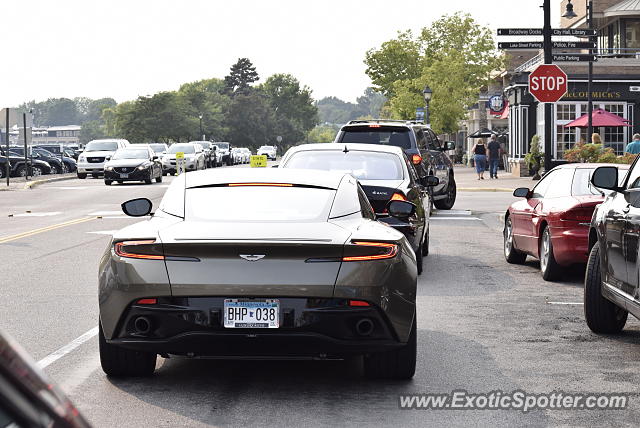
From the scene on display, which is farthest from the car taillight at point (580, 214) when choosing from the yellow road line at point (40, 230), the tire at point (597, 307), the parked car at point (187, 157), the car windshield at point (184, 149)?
the car windshield at point (184, 149)

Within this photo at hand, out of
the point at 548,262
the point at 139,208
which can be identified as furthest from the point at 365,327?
the point at 548,262

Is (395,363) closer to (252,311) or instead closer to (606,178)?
(252,311)

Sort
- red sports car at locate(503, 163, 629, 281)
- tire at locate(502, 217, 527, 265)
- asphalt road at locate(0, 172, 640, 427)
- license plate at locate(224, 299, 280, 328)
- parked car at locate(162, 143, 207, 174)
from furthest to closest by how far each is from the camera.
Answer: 1. parked car at locate(162, 143, 207, 174)
2. tire at locate(502, 217, 527, 265)
3. red sports car at locate(503, 163, 629, 281)
4. license plate at locate(224, 299, 280, 328)
5. asphalt road at locate(0, 172, 640, 427)

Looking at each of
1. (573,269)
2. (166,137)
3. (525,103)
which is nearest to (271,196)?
(573,269)

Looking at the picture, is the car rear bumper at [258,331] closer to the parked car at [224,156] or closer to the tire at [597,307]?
the tire at [597,307]

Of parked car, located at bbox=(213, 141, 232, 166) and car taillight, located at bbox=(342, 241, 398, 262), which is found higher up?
car taillight, located at bbox=(342, 241, 398, 262)

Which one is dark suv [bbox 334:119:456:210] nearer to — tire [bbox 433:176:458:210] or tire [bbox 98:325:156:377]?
tire [bbox 433:176:458:210]

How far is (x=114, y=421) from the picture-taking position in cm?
581

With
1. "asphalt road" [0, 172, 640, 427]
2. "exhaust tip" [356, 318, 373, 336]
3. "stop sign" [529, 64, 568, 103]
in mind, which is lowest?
"asphalt road" [0, 172, 640, 427]

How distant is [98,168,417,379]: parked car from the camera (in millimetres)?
6242

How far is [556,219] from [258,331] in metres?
6.89

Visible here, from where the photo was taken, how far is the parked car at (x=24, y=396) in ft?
3.50

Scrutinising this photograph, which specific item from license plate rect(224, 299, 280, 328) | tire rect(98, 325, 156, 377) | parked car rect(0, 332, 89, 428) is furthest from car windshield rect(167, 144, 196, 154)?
parked car rect(0, 332, 89, 428)

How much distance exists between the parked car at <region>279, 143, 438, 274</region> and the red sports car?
1.29 metres
